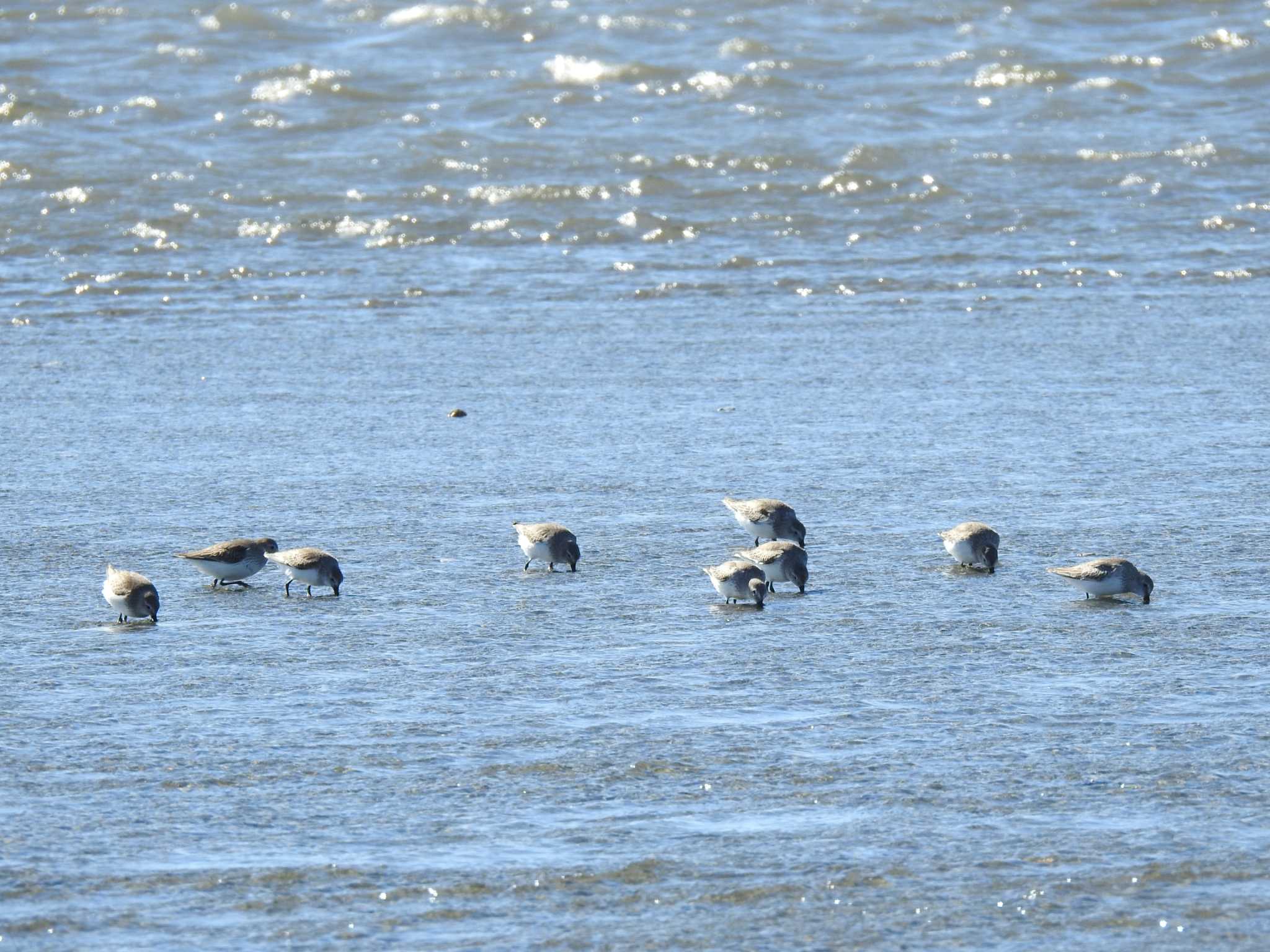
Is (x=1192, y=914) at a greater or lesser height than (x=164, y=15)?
lesser

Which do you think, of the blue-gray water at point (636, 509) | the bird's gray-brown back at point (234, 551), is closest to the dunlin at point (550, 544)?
the blue-gray water at point (636, 509)

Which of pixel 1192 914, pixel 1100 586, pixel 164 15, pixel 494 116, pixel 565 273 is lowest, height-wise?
A: pixel 1192 914

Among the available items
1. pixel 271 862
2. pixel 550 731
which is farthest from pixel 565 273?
pixel 271 862

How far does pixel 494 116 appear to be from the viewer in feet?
85.8

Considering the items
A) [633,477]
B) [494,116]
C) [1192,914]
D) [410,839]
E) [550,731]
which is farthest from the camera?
[494,116]

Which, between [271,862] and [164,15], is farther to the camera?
[164,15]

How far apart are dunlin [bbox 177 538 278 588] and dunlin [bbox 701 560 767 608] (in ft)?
7.41

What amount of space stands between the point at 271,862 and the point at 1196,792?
320cm

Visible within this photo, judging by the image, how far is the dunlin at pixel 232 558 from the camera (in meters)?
9.66

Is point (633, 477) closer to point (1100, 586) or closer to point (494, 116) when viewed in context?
point (1100, 586)

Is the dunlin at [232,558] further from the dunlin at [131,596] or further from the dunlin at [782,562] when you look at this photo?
the dunlin at [782,562]

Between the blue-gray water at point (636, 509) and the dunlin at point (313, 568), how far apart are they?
15 cm

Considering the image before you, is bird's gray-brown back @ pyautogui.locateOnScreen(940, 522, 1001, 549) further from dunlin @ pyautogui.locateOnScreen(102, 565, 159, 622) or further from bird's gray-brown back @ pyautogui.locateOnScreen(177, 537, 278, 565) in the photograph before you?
dunlin @ pyautogui.locateOnScreen(102, 565, 159, 622)

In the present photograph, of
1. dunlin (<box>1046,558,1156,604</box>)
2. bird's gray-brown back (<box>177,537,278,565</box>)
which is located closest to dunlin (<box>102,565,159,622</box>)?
bird's gray-brown back (<box>177,537,278,565</box>)
